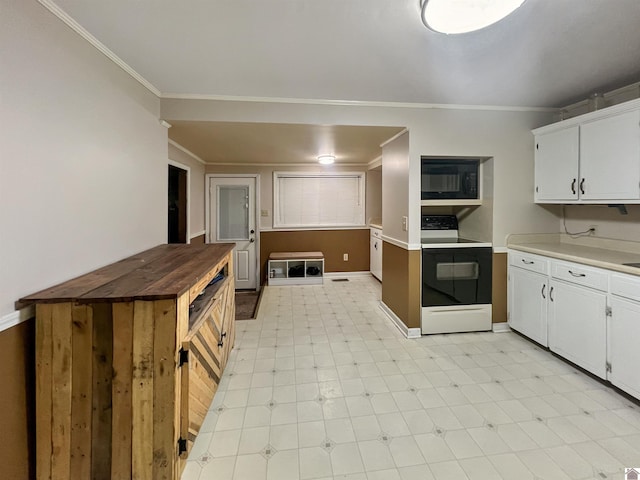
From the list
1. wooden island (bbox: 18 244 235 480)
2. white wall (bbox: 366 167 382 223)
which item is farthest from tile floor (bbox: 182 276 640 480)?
white wall (bbox: 366 167 382 223)

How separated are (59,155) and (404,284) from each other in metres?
2.89

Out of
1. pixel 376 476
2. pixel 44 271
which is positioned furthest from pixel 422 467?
pixel 44 271

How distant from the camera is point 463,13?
1.31m

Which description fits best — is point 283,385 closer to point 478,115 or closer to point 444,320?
point 444,320

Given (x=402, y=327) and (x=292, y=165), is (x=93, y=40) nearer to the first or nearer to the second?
(x=402, y=327)

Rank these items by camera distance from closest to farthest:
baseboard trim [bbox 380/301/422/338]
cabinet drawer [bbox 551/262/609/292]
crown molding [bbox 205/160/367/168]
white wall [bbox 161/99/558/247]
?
cabinet drawer [bbox 551/262/609/292] < white wall [bbox 161/99/558/247] < baseboard trim [bbox 380/301/422/338] < crown molding [bbox 205/160/367/168]

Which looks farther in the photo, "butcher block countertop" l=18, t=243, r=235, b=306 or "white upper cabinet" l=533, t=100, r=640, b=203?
"white upper cabinet" l=533, t=100, r=640, b=203

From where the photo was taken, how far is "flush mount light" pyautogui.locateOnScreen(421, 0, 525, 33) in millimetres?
1247

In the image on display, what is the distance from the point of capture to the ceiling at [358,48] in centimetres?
150

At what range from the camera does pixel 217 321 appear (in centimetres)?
208

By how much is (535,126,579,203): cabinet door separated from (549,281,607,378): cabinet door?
0.87m

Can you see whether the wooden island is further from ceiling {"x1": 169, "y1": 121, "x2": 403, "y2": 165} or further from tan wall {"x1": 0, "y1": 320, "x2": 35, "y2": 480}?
ceiling {"x1": 169, "y1": 121, "x2": 403, "y2": 165}

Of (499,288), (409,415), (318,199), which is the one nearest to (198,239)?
(318,199)

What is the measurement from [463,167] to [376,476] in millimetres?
2862
